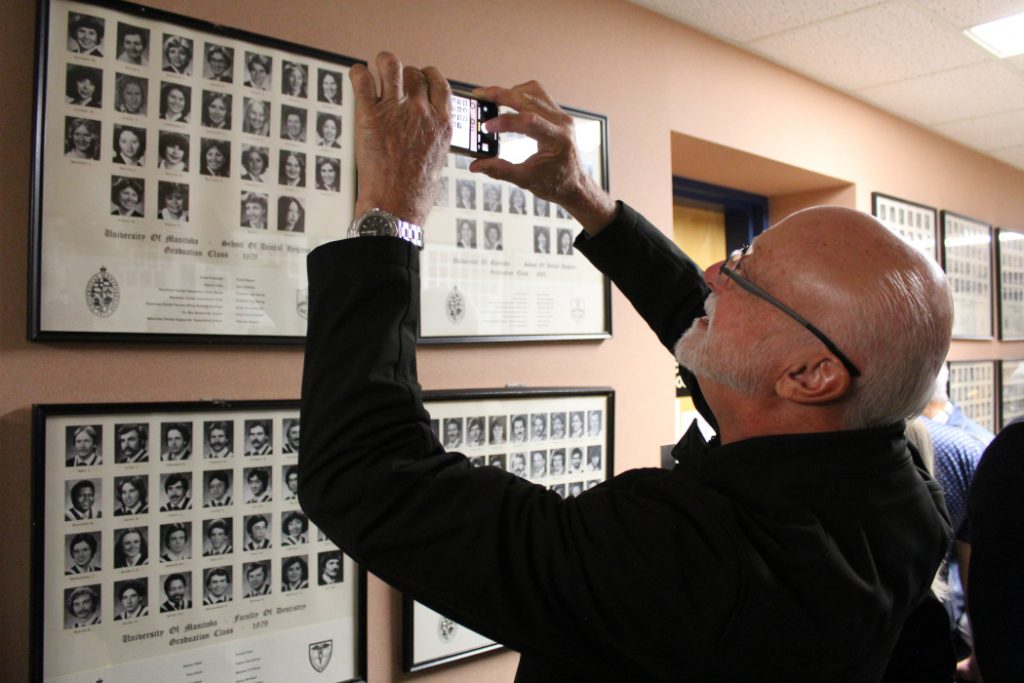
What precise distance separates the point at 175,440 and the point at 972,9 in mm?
2262

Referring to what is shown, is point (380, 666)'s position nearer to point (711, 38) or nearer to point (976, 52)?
point (711, 38)

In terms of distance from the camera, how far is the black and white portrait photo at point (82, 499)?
1068mm

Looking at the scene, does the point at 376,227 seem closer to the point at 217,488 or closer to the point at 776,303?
the point at 776,303

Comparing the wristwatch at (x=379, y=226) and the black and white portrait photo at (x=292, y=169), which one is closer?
the wristwatch at (x=379, y=226)

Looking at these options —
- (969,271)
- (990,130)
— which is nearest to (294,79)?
(990,130)

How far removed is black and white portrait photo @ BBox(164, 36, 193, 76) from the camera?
115 centimetres

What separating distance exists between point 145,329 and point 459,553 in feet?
2.41

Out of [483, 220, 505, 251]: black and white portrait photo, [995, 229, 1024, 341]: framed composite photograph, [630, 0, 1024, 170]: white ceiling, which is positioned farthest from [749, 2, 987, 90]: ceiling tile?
[995, 229, 1024, 341]: framed composite photograph

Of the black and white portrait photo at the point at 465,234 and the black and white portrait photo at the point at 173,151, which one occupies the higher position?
the black and white portrait photo at the point at 173,151

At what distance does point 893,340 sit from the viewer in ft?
2.39

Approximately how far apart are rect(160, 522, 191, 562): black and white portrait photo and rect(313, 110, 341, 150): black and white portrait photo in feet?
2.30

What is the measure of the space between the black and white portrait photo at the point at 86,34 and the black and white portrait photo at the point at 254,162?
25 centimetres

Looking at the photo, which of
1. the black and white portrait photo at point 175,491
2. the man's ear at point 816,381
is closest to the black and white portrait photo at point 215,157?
the black and white portrait photo at point 175,491

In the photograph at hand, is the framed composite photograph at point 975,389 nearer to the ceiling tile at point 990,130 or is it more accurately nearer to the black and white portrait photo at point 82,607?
the ceiling tile at point 990,130
